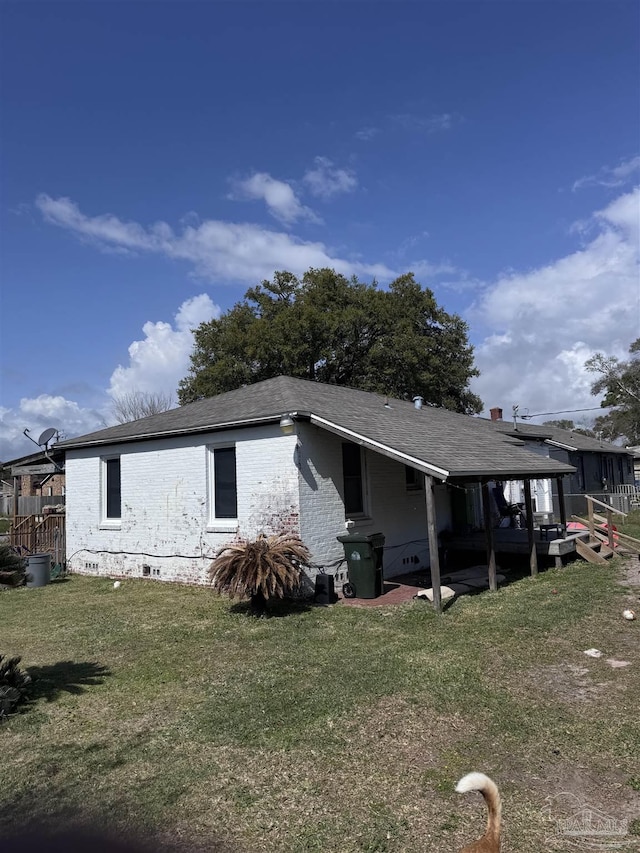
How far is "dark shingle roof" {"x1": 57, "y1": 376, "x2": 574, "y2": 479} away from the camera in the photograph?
997 centimetres

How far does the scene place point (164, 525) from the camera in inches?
496

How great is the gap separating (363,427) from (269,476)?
6.49ft

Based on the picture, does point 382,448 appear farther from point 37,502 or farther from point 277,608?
point 37,502

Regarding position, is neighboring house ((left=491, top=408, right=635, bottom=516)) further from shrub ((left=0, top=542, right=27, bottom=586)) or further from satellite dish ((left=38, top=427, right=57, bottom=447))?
shrub ((left=0, top=542, right=27, bottom=586))

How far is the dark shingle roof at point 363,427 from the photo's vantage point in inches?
392

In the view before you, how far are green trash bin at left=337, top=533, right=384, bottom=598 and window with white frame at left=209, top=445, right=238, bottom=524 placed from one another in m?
2.48

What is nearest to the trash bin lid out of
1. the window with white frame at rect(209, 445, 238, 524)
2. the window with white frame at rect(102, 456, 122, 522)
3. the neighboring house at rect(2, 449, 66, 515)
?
the window with white frame at rect(209, 445, 238, 524)

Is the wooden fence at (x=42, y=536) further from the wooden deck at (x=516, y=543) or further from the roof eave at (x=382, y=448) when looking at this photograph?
the wooden deck at (x=516, y=543)

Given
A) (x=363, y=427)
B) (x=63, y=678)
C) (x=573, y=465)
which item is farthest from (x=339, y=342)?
(x=63, y=678)

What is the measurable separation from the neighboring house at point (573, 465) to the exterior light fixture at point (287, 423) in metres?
12.7

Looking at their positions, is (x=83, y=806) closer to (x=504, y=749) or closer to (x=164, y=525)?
(x=504, y=749)

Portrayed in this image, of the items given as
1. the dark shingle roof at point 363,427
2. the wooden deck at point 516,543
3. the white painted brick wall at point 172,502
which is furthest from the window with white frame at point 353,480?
the wooden deck at point 516,543

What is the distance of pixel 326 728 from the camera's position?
4.81 meters

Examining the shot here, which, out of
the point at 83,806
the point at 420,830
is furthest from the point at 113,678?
the point at 420,830
